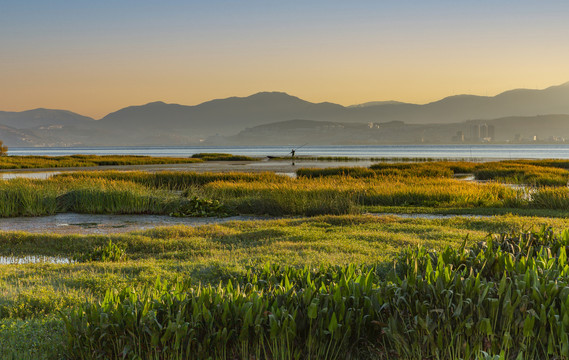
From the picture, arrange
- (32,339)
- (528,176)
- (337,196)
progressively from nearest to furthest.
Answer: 1. (32,339)
2. (337,196)
3. (528,176)

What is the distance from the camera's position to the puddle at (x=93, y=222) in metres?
17.0

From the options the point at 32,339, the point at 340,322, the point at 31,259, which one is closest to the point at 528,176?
the point at 31,259

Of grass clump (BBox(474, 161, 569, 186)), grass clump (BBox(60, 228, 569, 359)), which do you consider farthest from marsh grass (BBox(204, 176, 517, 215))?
grass clump (BBox(60, 228, 569, 359))

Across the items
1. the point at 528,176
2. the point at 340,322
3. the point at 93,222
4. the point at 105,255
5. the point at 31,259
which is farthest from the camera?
the point at 528,176

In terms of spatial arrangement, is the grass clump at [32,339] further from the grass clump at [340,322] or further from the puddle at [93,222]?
the puddle at [93,222]

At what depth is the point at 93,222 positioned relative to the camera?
1864 cm

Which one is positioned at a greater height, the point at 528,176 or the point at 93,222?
the point at 93,222

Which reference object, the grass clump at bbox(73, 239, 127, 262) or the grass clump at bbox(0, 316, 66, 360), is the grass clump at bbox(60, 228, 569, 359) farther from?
the grass clump at bbox(73, 239, 127, 262)

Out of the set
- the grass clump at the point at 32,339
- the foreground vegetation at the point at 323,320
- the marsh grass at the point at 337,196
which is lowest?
the marsh grass at the point at 337,196

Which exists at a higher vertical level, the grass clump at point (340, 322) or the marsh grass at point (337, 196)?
A: the grass clump at point (340, 322)

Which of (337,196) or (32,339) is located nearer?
(32,339)

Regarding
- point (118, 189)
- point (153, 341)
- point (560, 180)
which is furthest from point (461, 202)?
point (153, 341)

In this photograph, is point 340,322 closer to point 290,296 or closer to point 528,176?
point 290,296

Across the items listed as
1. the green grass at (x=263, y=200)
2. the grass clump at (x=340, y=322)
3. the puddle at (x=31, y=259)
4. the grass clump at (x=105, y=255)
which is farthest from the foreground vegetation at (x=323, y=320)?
the green grass at (x=263, y=200)
